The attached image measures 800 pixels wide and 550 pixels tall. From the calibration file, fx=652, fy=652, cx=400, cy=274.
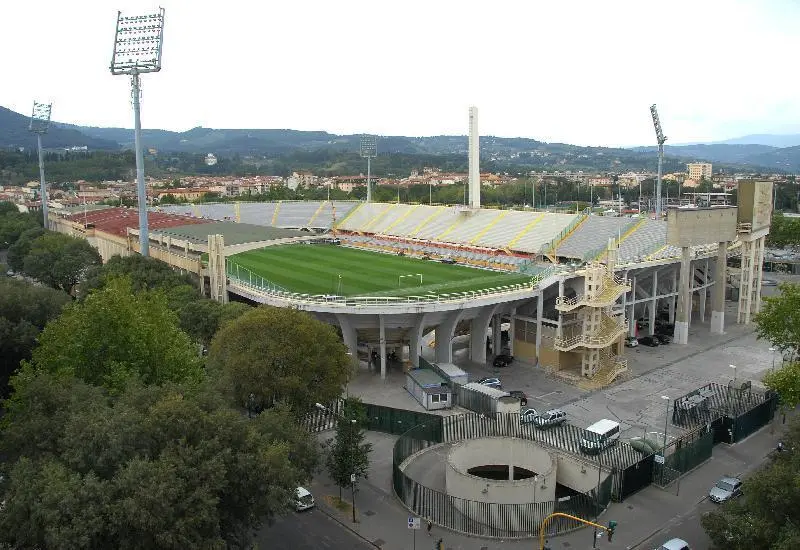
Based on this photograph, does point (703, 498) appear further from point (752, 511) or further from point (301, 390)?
point (301, 390)

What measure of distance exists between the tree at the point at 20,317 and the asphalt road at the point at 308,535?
1547cm

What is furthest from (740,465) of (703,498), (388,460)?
(388,460)

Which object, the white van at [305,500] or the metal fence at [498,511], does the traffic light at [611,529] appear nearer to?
the metal fence at [498,511]

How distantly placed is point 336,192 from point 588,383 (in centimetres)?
11302

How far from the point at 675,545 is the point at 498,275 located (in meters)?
31.1

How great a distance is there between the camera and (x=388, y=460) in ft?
93.8

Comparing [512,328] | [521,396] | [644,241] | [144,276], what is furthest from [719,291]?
[144,276]

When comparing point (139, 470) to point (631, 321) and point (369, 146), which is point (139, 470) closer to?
point (631, 321)

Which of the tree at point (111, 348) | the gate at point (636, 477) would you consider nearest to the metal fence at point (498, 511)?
the gate at point (636, 477)

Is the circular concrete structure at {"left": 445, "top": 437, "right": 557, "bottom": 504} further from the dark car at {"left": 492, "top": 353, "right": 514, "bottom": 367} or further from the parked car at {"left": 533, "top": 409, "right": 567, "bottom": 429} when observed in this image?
the dark car at {"left": 492, "top": 353, "right": 514, "bottom": 367}

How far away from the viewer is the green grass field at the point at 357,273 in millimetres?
45469

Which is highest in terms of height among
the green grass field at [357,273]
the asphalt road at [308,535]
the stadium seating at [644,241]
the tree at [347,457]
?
the stadium seating at [644,241]

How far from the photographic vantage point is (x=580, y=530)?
22906mm

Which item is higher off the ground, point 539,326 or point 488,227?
point 488,227
